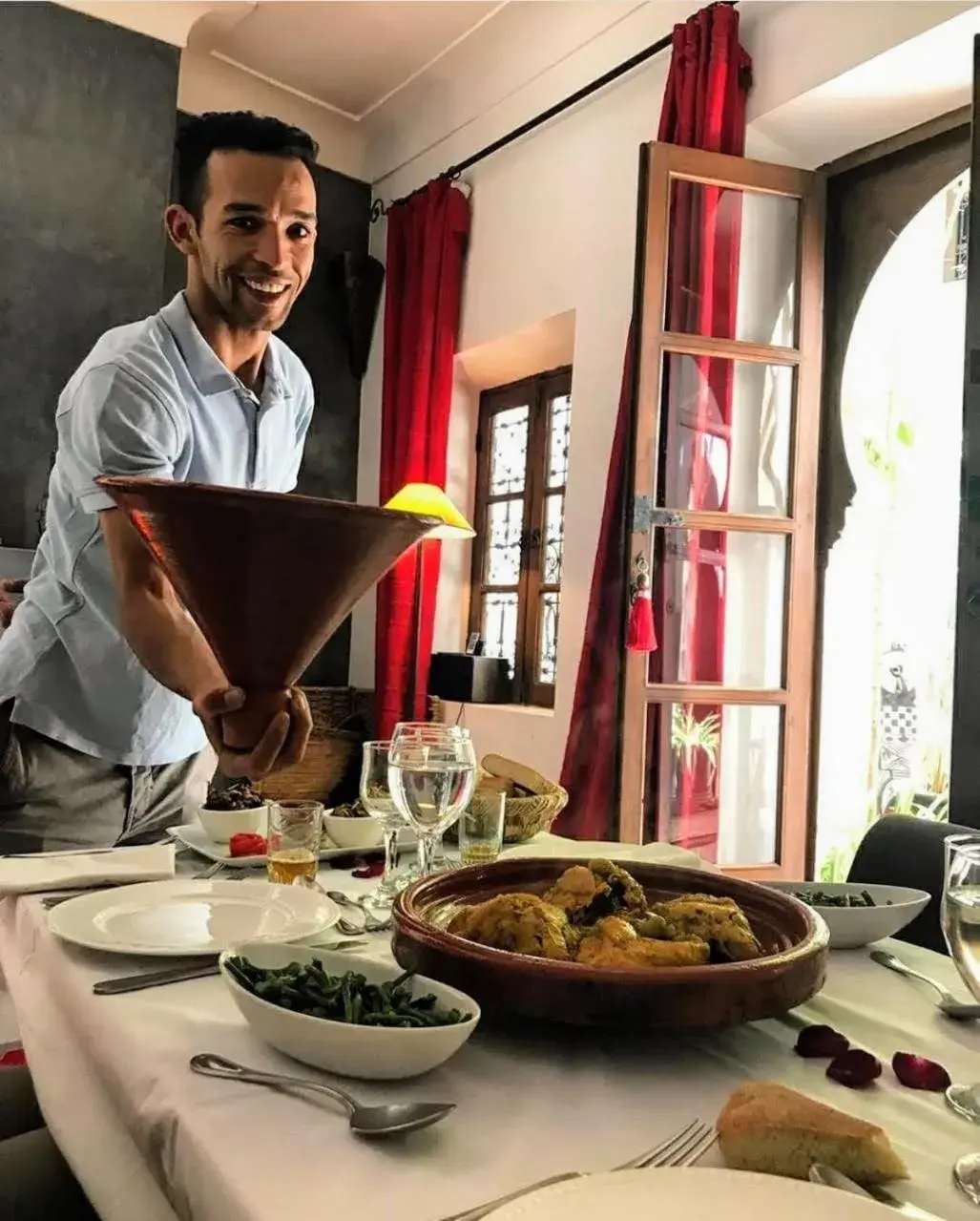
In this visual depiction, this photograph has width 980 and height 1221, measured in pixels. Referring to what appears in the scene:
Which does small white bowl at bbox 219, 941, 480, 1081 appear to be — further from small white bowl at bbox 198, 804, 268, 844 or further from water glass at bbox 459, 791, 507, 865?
small white bowl at bbox 198, 804, 268, 844

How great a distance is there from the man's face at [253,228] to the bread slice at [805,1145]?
1.09 m

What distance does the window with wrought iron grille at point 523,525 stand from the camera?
12.6 ft

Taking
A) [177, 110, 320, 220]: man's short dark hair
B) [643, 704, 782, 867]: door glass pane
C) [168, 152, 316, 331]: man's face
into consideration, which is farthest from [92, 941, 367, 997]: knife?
[643, 704, 782, 867]: door glass pane

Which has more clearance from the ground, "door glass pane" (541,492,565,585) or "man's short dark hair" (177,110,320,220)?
"man's short dark hair" (177,110,320,220)

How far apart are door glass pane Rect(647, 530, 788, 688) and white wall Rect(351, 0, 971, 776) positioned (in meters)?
0.47

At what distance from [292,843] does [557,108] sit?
9.75 feet

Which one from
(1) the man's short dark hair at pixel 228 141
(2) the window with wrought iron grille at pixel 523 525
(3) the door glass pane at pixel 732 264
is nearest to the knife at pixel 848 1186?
(1) the man's short dark hair at pixel 228 141

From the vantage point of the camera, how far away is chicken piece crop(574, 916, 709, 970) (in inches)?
27.4

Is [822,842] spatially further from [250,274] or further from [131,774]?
[250,274]

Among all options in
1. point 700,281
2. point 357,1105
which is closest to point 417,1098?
point 357,1105

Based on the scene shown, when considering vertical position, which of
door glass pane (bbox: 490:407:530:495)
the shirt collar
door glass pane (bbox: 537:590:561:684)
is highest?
door glass pane (bbox: 490:407:530:495)

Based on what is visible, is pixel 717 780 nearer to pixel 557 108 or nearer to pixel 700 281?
pixel 700 281

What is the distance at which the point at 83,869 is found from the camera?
107 centimetres

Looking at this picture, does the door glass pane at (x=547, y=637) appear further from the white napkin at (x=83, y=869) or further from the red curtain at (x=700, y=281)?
the white napkin at (x=83, y=869)
